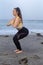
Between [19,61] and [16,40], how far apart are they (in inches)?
63.4

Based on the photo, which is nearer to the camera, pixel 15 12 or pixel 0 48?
pixel 15 12

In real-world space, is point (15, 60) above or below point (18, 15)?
below

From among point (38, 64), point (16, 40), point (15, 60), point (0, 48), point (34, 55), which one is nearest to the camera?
point (38, 64)

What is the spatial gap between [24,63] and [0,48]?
309cm

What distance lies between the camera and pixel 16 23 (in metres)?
8.41

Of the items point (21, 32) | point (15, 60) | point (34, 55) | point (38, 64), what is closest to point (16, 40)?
point (21, 32)

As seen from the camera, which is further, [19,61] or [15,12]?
[15,12]

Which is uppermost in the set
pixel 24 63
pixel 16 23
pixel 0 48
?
pixel 16 23

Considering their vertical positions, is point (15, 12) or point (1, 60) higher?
point (15, 12)

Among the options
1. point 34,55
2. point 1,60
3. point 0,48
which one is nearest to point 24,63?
point 1,60

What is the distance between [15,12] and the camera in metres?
8.59

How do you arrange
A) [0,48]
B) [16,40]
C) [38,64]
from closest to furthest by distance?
[38,64], [16,40], [0,48]

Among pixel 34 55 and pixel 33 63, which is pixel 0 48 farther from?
pixel 33 63

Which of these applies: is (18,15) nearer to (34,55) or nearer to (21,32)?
(21,32)
